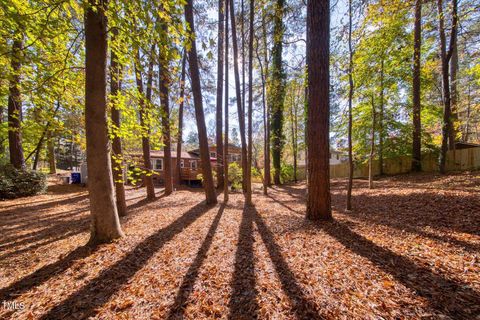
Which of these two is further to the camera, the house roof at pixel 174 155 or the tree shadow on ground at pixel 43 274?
the house roof at pixel 174 155

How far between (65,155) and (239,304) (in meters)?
42.2

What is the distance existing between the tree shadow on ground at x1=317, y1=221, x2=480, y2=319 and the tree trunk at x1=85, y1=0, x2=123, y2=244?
14.1ft

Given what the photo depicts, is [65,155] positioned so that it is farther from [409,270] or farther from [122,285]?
[409,270]

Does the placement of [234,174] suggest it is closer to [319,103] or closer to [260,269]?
[319,103]

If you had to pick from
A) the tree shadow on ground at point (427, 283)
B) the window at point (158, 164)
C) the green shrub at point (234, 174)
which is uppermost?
the window at point (158, 164)

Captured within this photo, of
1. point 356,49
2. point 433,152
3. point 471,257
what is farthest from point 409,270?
point 433,152

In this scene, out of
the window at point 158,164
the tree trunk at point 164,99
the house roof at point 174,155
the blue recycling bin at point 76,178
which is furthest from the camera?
the window at point 158,164

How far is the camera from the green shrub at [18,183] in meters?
8.68

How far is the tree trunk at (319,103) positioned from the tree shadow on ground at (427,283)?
4.40ft

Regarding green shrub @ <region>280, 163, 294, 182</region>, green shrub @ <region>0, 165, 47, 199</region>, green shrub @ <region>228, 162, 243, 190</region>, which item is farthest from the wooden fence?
green shrub @ <region>0, 165, 47, 199</region>

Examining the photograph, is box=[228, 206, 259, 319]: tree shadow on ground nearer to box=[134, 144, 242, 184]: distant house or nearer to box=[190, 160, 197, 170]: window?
box=[134, 144, 242, 184]: distant house

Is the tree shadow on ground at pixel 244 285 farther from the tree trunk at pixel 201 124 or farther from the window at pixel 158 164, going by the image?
the window at pixel 158 164

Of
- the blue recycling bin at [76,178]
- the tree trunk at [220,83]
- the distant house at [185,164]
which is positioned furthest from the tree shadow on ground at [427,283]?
the blue recycling bin at [76,178]

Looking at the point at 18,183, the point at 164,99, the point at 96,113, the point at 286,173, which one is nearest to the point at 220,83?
the point at 164,99
